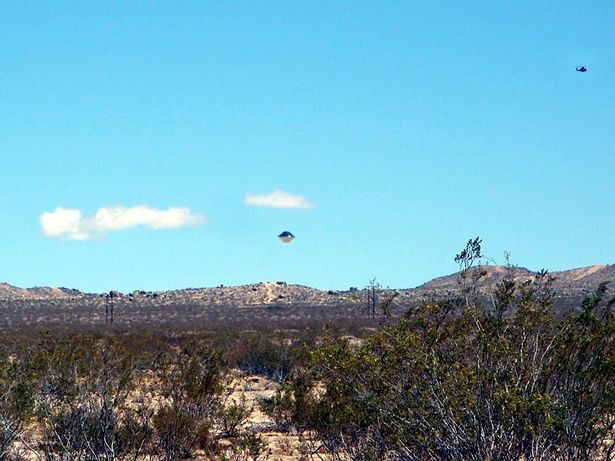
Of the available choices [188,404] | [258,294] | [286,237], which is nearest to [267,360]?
[286,237]

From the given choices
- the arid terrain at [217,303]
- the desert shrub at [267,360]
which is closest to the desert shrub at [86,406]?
the desert shrub at [267,360]

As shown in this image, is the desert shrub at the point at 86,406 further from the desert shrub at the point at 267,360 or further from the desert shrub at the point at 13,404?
the desert shrub at the point at 267,360

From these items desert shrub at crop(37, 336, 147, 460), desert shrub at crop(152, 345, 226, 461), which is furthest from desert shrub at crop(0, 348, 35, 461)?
desert shrub at crop(152, 345, 226, 461)

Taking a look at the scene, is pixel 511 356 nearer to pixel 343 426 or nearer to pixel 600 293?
pixel 600 293

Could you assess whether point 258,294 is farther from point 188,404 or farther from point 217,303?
point 188,404

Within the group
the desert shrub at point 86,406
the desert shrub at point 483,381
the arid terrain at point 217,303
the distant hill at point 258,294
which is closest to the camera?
the desert shrub at point 483,381

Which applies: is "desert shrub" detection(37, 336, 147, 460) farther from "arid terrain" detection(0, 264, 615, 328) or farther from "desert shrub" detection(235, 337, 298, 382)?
"arid terrain" detection(0, 264, 615, 328)

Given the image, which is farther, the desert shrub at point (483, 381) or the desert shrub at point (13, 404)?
the desert shrub at point (13, 404)

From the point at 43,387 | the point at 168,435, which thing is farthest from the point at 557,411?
the point at 43,387
